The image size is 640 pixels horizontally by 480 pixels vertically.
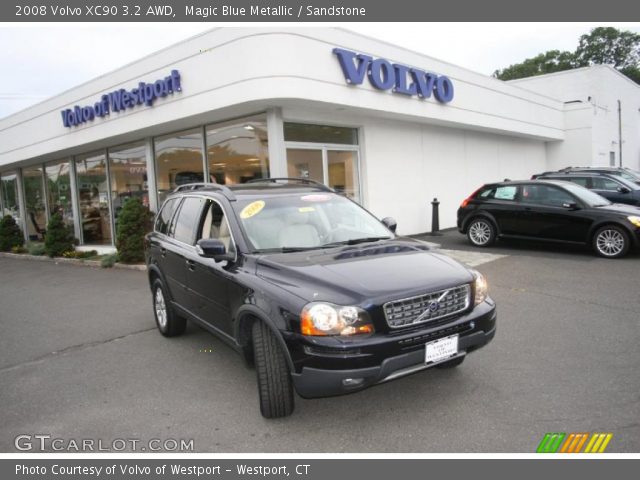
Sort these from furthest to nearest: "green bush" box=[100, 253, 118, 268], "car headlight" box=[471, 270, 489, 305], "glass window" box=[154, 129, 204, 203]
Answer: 1. "glass window" box=[154, 129, 204, 203]
2. "green bush" box=[100, 253, 118, 268]
3. "car headlight" box=[471, 270, 489, 305]

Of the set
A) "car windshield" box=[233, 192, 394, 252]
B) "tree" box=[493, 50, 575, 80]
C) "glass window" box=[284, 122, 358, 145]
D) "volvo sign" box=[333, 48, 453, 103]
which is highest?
"tree" box=[493, 50, 575, 80]

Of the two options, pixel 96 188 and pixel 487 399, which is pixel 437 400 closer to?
pixel 487 399

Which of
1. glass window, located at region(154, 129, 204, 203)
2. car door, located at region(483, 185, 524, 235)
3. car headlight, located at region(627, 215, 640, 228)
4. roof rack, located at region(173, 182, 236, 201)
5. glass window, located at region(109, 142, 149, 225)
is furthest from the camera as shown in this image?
glass window, located at region(109, 142, 149, 225)

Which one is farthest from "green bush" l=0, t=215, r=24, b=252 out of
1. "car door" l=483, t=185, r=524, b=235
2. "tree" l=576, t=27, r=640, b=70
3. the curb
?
"tree" l=576, t=27, r=640, b=70

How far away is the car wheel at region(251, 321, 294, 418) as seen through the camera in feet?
10.8

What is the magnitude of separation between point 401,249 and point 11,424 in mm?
3457

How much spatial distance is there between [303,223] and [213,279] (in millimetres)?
958

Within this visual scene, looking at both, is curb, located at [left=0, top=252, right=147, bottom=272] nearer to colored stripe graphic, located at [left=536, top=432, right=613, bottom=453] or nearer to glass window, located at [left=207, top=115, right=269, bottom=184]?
Result: glass window, located at [left=207, top=115, right=269, bottom=184]

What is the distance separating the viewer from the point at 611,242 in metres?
9.10

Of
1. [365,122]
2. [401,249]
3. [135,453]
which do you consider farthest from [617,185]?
[135,453]

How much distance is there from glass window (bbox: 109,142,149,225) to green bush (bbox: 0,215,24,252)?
17.7ft

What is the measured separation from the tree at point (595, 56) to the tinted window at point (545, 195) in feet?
181

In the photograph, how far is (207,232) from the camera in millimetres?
4566

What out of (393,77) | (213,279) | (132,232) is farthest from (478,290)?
(132,232)
